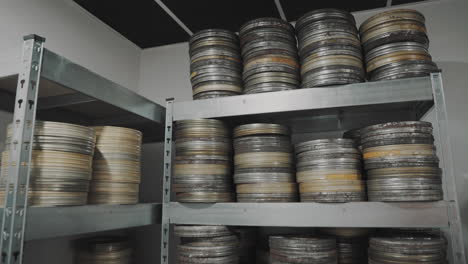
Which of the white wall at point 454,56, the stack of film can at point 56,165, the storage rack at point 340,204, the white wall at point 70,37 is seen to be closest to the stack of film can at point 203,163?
the storage rack at point 340,204

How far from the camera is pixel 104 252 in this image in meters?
2.17

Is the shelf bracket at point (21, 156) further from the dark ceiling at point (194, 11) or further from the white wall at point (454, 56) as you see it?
the white wall at point (454, 56)

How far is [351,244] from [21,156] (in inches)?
64.5

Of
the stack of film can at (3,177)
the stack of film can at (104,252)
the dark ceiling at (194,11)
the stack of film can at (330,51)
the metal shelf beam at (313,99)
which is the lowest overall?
the stack of film can at (104,252)

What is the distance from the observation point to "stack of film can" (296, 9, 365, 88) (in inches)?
70.7

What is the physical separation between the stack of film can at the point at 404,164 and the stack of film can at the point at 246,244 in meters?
0.75

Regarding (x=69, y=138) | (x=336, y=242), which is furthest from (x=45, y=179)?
(x=336, y=242)

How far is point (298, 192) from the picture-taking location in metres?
1.94

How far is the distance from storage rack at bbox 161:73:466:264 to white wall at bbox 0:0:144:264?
82 centimetres

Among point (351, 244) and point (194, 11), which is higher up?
point (194, 11)

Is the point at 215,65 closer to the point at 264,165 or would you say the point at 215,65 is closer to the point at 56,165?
the point at 264,165

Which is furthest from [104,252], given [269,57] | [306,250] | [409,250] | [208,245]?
[409,250]

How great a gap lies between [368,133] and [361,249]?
0.66 meters

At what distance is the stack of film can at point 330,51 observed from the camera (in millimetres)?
1796
